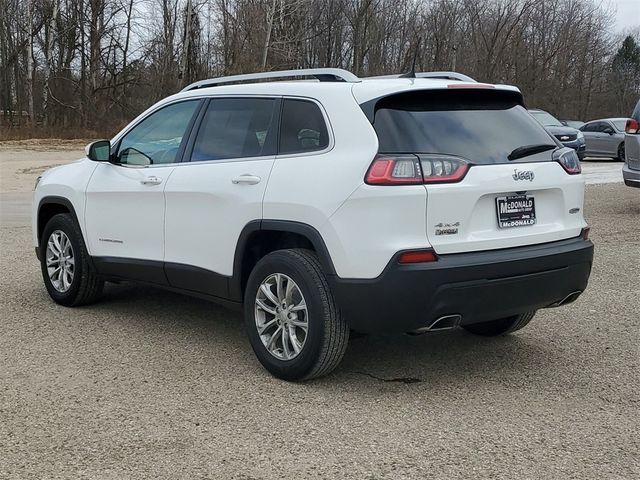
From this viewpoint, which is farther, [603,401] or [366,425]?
[603,401]

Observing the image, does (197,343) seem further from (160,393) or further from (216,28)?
(216,28)

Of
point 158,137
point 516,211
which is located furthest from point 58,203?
point 516,211

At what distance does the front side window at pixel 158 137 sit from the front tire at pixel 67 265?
840 mm

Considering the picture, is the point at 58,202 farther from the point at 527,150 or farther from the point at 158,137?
the point at 527,150

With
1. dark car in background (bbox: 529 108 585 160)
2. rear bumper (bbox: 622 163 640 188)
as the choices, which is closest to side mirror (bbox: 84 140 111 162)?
rear bumper (bbox: 622 163 640 188)

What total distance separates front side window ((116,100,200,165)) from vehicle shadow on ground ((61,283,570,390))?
1271mm

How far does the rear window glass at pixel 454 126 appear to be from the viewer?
4062 millimetres

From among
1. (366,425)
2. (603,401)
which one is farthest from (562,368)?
(366,425)

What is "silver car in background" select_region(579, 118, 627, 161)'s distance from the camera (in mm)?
24969

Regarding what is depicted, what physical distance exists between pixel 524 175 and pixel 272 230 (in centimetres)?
149

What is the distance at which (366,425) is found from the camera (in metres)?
3.80

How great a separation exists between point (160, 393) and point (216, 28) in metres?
46.1

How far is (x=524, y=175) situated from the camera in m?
4.25

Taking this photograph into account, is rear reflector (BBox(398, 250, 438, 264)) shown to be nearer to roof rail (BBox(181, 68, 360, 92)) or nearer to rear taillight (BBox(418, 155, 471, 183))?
rear taillight (BBox(418, 155, 471, 183))
